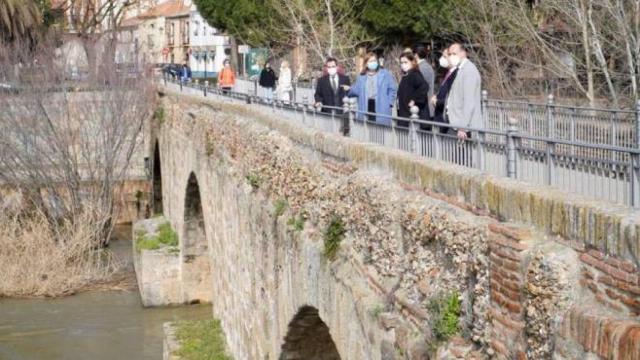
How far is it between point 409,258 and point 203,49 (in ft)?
263

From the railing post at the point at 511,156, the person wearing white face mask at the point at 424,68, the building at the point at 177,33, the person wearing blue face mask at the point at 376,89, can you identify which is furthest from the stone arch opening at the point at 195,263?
the building at the point at 177,33

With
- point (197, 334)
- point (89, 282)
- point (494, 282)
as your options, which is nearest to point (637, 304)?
point (494, 282)

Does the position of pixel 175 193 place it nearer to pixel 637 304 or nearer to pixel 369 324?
pixel 369 324

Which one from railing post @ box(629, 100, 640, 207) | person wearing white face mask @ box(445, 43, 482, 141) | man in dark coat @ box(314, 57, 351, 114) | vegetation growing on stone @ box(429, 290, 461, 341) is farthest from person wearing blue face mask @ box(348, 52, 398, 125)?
railing post @ box(629, 100, 640, 207)

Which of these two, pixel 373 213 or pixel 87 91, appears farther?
pixel 87 91

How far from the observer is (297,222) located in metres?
11.3

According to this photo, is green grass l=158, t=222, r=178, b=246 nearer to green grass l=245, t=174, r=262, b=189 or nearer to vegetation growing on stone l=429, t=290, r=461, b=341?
green grass l=245, t=174, r=262, b=189

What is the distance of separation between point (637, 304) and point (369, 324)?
367cm

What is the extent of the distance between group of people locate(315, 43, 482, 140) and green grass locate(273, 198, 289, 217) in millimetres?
1157

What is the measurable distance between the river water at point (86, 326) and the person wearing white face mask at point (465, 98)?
14.2 metres

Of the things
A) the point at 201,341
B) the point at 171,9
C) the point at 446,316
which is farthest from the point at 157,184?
the point at 171,9

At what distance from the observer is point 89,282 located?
1091 inches

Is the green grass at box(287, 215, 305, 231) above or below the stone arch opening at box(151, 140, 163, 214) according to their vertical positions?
above

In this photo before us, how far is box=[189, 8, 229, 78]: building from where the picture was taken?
274ft
